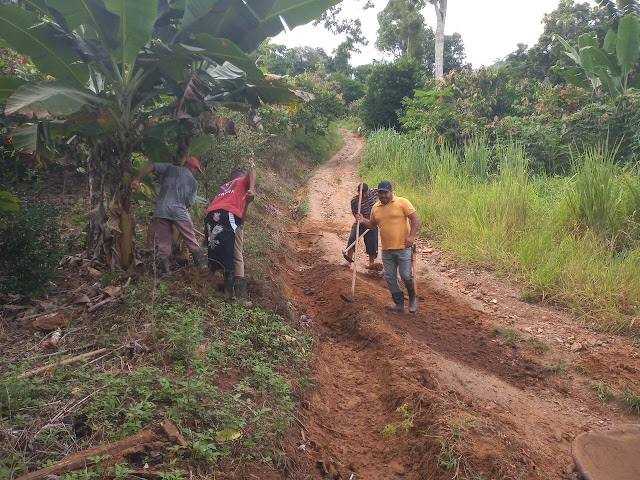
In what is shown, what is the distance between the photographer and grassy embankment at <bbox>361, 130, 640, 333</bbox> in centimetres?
662

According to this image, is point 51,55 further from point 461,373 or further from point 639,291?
point 639,291

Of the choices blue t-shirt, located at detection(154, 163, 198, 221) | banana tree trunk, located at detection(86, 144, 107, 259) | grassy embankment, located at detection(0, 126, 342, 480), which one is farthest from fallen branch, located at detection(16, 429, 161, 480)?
banana tree trunk, located at detection(86, 144, 107, 259)

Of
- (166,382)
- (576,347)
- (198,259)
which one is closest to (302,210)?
(198,259)

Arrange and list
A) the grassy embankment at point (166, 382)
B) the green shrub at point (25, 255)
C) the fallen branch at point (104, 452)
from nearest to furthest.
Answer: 1. the fallen branch at point (104, 452)
2. the grassy embankment at point (166, 382)
3. the green shrub at point (25, 255)

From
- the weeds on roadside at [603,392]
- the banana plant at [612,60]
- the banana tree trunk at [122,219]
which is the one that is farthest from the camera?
the banana plant at [612,60]

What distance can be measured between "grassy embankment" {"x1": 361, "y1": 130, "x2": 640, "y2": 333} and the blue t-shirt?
4816mm

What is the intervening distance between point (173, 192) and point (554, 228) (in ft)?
19.1

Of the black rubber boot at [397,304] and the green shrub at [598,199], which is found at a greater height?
the green shrub at [598,199]

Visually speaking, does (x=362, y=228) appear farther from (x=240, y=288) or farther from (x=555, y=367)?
(x=555, y=367)

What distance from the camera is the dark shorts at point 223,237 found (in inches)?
233

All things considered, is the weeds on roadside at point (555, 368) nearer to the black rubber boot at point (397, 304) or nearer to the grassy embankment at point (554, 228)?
the grassy embankment at point (554, 228)

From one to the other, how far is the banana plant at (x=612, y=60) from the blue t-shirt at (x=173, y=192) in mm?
9498

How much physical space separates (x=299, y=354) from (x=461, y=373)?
1673 mm

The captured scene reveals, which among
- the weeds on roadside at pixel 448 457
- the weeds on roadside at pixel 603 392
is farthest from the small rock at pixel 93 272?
the weeds on roadside at pixel 603 392
